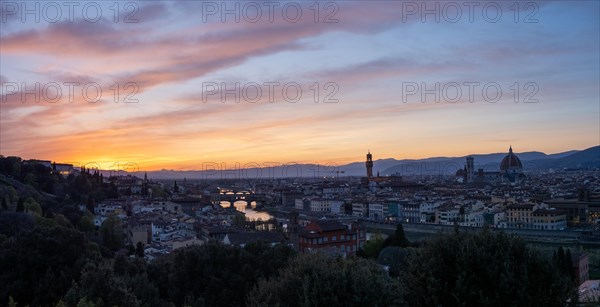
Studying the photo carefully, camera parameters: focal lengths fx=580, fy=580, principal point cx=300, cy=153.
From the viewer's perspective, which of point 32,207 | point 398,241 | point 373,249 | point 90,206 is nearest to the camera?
point 398,241

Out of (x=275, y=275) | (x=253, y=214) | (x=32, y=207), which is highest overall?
(x=32, y=207)

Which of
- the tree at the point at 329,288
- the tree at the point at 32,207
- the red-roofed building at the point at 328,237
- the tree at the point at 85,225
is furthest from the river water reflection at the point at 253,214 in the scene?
the tree at the point at 329,288

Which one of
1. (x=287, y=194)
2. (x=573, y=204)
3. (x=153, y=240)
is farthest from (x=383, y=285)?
(x=287, y=194)

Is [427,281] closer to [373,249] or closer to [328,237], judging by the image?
[373,249]

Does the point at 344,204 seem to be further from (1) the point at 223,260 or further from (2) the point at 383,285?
(2) the point at 383,285

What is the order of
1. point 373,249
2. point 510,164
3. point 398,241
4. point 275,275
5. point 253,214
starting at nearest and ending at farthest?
point 275,275 → point 398,241 → point 373,249 → point 253,214 → point 510,164

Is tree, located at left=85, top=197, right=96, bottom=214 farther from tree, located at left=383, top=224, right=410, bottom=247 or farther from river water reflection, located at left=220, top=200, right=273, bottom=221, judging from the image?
tree, located at left=383, top=224, right=410, bottom=247

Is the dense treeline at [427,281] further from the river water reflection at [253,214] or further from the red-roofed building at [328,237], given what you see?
the river water reflection at [253,214]

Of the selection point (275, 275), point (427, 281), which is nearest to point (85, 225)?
point (275, 275)
